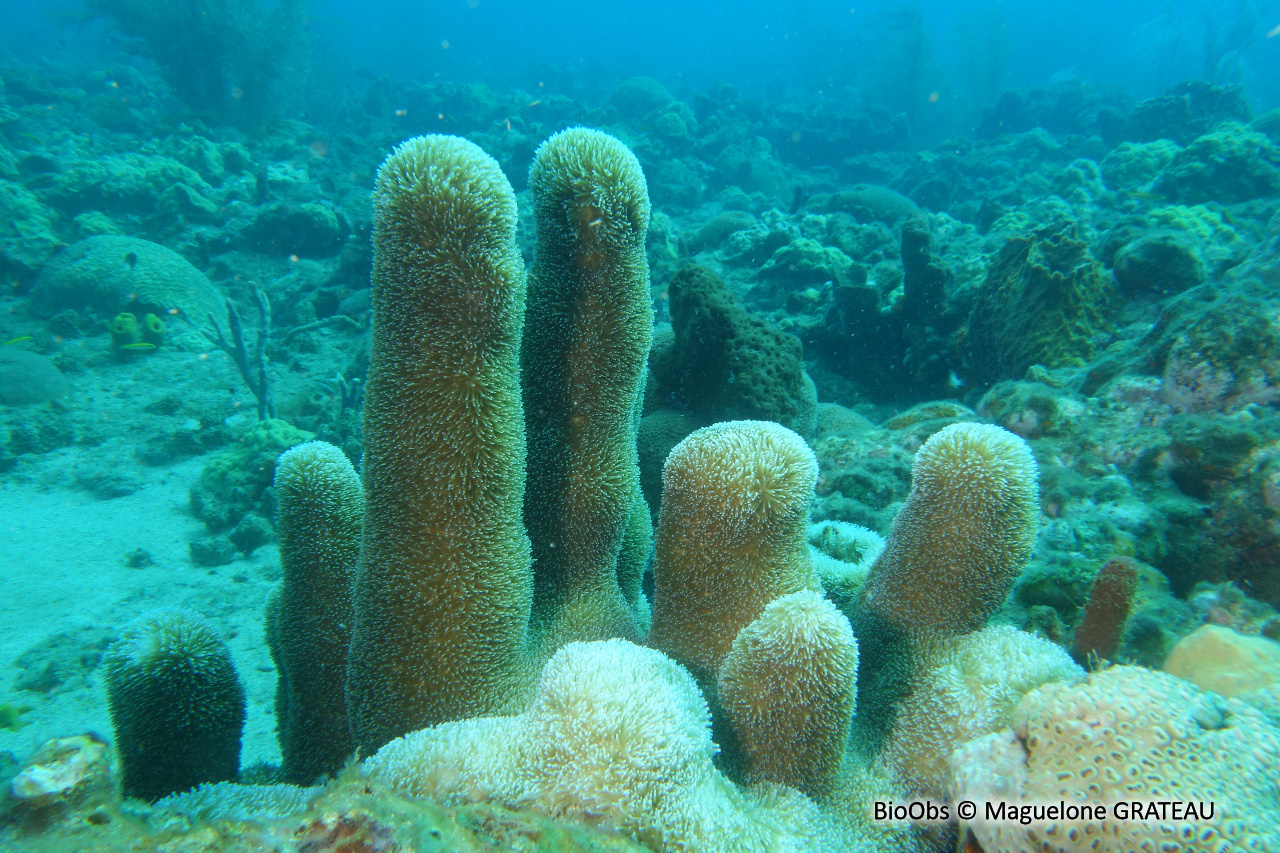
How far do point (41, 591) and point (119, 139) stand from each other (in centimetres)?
1861

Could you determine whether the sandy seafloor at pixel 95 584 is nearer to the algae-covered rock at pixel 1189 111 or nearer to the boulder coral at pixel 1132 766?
the boulder coral at pixel 1132 766

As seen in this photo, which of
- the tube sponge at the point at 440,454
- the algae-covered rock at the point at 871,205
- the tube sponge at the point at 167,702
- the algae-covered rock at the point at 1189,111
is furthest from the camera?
the algae-covered rock at the point at 1189,111

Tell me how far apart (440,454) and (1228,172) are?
53.1ft

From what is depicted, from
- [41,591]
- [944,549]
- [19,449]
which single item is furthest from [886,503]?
[19,449]

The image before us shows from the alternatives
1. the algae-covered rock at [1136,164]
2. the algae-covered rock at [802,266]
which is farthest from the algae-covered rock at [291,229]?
the algae-covered rock at [1136,164]

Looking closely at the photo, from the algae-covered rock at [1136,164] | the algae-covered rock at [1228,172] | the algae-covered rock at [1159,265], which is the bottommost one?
the algae-covered rock at [1159,265]

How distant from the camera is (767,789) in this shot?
145cm

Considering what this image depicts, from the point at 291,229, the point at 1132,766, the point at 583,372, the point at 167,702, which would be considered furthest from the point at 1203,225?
the point at 291,229

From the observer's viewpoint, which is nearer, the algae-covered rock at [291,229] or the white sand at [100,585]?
the white sand at [100,585]

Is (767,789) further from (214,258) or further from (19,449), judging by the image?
(214,258)

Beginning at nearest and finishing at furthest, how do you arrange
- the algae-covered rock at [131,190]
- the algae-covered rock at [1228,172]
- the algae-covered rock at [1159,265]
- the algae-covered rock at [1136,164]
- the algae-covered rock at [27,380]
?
the algae-covered rock at [1159,265], the algae-covered rock at [27,380], the algae-covered rock at [1228,172], the algae-covered rock at [131,190], the algae-covered rock at [1136,164]

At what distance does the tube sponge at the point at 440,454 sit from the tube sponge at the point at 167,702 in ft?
2.11

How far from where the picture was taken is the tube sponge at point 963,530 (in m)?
1.58

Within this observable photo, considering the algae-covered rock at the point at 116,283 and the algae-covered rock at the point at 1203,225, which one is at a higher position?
the algae-covered rock at the point at 1203,225
